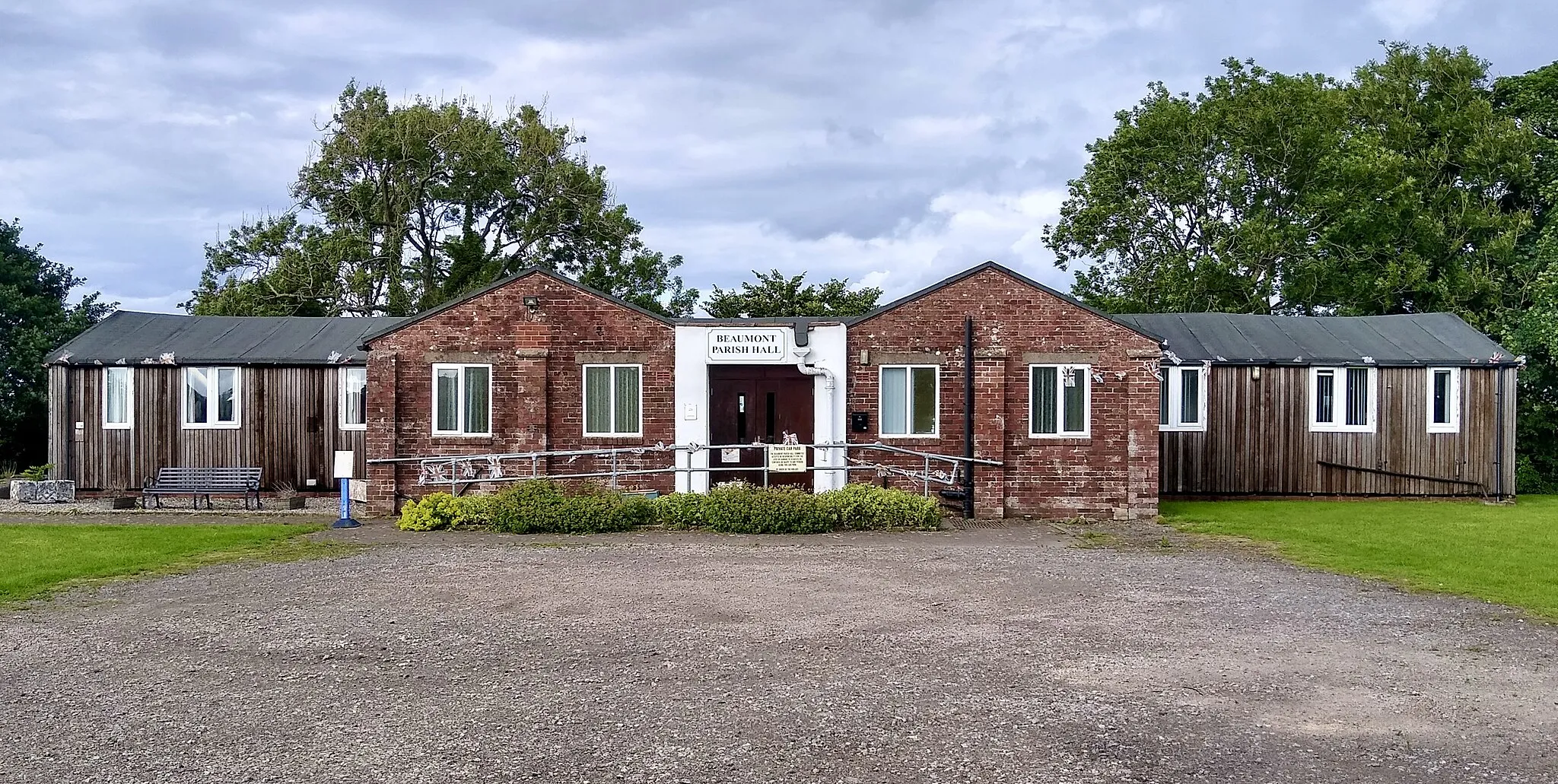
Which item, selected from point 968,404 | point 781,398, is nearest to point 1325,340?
point 968,404

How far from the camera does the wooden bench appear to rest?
19.7m

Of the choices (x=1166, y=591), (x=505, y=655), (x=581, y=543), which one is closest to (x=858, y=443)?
(x=581, y=543)

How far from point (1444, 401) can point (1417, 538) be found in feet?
25.2

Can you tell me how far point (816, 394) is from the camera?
1788cm

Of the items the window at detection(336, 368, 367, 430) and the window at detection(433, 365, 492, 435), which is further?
the window at detection(336, 368, 367, 430)

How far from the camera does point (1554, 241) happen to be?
25.8 m

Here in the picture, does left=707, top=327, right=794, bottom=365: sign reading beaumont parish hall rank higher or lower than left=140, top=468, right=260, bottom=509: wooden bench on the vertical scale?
higher

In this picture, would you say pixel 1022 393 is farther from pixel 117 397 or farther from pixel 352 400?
pixel 117 397

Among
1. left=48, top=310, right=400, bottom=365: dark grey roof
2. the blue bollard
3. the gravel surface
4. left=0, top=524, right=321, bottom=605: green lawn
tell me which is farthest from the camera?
left=48, top=310, right=400, bottom=365: dark grey roof

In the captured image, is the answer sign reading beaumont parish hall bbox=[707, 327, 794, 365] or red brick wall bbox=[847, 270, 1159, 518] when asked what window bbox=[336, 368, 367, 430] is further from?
red brick wall bbox=[847, 270, 1159, 518]

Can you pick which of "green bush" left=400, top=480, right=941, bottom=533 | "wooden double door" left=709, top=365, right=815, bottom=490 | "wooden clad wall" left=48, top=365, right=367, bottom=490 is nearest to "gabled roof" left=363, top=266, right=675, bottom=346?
"wooden double door" left=709, top=365, right=815, bottom=490

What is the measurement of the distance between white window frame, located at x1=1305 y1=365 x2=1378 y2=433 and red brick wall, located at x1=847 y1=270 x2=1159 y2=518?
547 cm

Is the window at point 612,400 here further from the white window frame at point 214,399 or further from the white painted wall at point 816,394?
the white window frame at point 214,399

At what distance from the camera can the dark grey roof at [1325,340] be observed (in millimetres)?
21078
